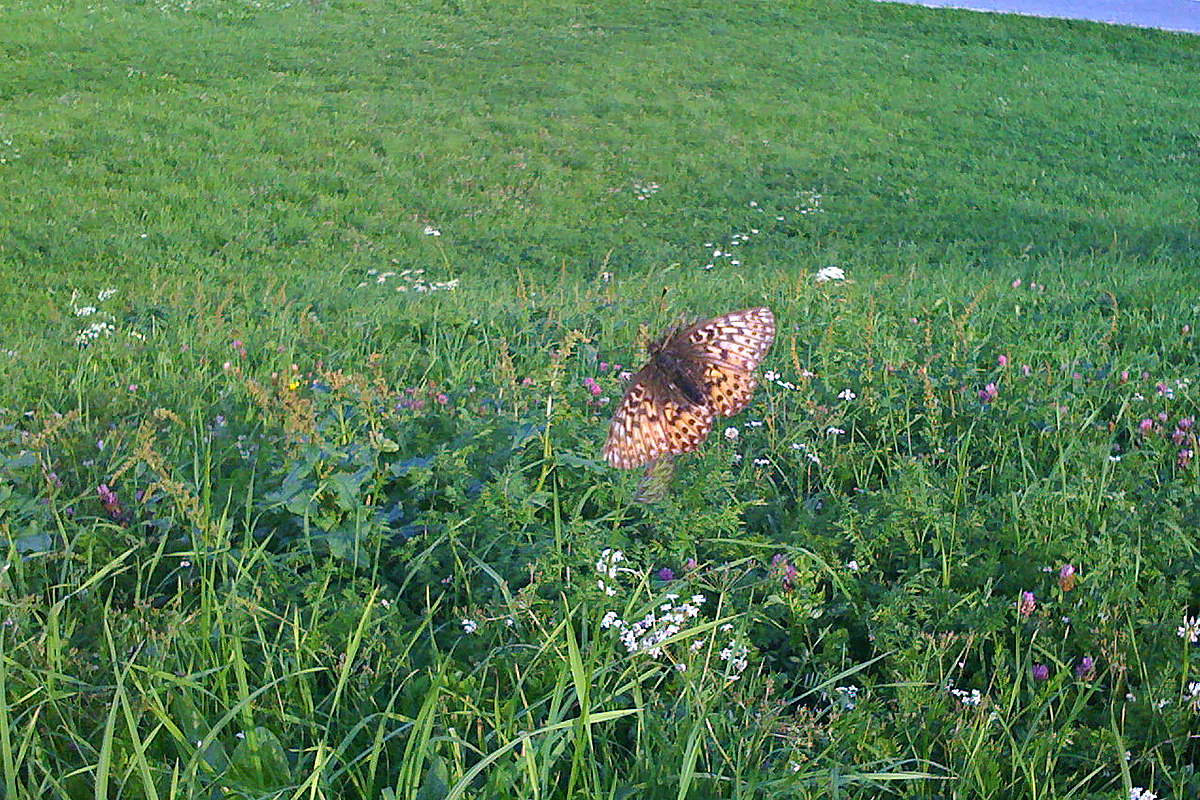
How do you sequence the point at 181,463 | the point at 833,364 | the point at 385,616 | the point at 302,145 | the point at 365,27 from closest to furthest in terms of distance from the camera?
the point at 385,616
the point at 181,463
the point at 833,364
the point at 302,145
the point at 365,27

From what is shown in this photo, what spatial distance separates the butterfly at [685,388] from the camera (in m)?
2.86

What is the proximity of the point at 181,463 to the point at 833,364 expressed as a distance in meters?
2.68

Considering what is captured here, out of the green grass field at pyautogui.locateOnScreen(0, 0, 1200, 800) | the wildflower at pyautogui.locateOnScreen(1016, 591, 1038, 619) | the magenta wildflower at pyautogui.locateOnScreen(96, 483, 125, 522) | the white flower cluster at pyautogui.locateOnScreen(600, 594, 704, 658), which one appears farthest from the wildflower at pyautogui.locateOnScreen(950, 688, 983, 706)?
the magenta wildflower at pyautogui.locateOnScreen(96, 483, 125, 522)

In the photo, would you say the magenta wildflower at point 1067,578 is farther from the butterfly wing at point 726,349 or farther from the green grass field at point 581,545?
the butterfly wing at point 726,349

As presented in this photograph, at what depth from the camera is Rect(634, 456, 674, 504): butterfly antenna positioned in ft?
10.4

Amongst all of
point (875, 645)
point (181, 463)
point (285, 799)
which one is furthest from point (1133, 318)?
point (285, 799)

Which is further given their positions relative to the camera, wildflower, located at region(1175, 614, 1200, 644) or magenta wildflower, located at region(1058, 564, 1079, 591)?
magenta wildflower, located at region(1058, 564, 1079, 591)

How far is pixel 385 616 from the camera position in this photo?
8.43 ft

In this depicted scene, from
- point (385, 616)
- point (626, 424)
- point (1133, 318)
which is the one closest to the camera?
point (385, 616)

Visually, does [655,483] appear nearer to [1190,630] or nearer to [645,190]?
[1190,630]

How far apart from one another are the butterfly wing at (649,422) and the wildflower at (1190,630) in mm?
1263

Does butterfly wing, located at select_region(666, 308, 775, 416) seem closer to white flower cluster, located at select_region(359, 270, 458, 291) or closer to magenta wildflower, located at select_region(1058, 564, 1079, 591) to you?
magenta wildflower, located at select_region(1058, 564, 1079, 591)

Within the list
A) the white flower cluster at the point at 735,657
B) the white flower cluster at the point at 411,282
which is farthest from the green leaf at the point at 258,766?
the white flower cluster at the point at 411,282

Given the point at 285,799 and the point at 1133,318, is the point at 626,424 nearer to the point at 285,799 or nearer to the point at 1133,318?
the point at 285,799
